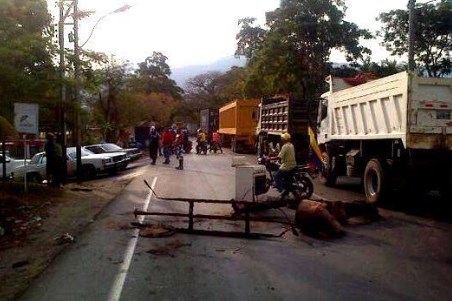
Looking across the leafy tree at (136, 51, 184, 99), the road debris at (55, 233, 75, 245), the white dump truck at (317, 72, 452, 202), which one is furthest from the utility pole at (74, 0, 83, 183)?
the leafy tree at (136, 51, 184, 99)

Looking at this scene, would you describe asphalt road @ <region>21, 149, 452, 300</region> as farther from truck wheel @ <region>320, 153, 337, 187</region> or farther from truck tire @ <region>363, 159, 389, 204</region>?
truck wheel @ <region>320, 153, 337, 187</region>

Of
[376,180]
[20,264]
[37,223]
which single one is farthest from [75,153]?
[20,264]

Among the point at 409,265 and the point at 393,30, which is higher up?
the point at 393,30

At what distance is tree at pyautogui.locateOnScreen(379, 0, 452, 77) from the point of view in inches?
1268

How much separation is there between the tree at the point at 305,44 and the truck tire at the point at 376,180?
21.2 meters

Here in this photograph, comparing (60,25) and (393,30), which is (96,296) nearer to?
(60,25)

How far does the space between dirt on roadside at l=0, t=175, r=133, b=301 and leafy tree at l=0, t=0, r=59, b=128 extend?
2321mm

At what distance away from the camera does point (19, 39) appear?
Result: 514 inches

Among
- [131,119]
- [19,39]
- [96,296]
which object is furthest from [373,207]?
[131,119]

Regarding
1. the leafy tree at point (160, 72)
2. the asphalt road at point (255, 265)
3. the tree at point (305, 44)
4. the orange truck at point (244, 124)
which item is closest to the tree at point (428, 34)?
the tree at point (305, 44)

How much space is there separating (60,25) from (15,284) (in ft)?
42.8

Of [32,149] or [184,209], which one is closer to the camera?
[184,209]

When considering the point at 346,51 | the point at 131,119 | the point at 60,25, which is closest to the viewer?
the point at 60,25

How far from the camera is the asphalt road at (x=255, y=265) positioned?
5934 mm
